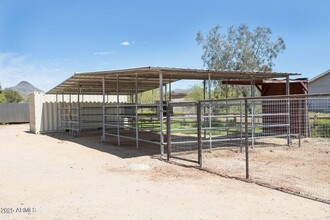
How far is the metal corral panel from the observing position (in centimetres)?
2677

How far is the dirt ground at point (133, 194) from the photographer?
4590 millimetres

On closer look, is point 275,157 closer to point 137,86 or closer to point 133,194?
point 133,194

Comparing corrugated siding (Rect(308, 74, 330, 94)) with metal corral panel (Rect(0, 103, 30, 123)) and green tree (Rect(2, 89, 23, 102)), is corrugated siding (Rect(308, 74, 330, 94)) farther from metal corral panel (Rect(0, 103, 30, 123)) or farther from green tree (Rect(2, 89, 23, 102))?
green tree (Rect(2, 89, 23, 102))

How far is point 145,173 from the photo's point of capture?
7172 millimetres

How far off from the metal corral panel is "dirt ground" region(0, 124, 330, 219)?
65.8 ft

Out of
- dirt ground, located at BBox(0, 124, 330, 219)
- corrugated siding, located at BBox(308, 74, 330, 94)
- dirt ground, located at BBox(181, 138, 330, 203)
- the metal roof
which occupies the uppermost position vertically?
corrugated siding, located at BBox(308, 74, 330, 94)

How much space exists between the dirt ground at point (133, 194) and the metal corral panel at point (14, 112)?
20048 mm

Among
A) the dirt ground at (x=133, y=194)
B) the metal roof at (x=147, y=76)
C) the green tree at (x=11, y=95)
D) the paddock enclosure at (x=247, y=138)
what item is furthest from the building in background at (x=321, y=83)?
the green tree at (x=11, y=95)

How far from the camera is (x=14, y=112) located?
2714cm

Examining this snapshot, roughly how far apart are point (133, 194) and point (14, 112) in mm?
24441

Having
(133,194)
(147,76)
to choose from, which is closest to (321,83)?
(147,76)

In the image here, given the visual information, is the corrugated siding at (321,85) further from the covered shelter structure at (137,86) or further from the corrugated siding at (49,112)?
the corrugated siding at (49,112)

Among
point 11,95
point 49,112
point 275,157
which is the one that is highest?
point 11,95

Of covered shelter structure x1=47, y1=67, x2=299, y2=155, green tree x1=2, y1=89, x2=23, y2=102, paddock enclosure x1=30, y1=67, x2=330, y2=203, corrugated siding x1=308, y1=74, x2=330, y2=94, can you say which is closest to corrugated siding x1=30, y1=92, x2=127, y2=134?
paddock enclosure x1=30, y1=67, x2=330, y2=203
